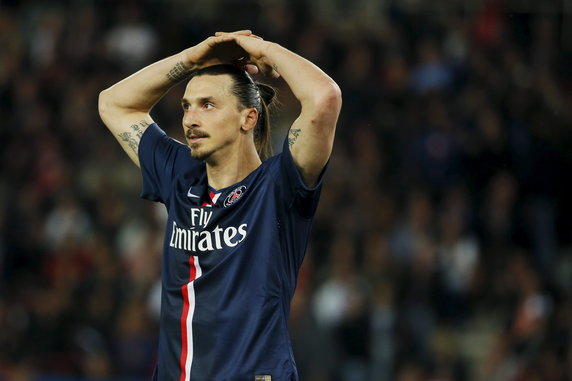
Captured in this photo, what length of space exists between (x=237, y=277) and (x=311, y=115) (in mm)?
672

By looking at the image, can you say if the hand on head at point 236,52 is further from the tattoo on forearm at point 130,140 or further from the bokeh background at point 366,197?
the bokeh background at point 366,197

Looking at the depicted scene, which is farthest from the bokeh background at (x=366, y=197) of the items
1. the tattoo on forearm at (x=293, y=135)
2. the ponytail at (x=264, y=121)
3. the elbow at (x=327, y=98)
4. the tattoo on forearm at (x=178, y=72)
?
the elbow at (x=327, y=98)

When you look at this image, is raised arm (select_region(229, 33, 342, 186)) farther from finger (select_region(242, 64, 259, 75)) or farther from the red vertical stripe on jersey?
the red vertical stripe on jersey

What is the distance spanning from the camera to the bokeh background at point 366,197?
30.4 ft

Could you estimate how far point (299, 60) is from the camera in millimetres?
4203

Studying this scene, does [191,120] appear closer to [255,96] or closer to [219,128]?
[219,128]

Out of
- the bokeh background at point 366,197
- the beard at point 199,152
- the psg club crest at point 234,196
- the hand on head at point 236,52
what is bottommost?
the bokeh background at point 366,197

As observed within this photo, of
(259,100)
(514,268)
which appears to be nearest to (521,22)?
(514,268)

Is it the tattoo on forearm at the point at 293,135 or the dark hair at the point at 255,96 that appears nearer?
the tattoo on forearm at the point at 293,135

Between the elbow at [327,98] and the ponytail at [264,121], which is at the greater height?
the elbow at [327,98]

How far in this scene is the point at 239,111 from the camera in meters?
4.41

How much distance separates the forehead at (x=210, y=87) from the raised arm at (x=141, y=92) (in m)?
0.10

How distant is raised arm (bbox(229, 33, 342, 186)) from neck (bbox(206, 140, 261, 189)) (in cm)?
29

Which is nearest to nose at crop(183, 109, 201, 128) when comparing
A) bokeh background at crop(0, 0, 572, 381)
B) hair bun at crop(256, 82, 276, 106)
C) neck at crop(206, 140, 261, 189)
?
neck at crop(206, 140, 261, 189)
